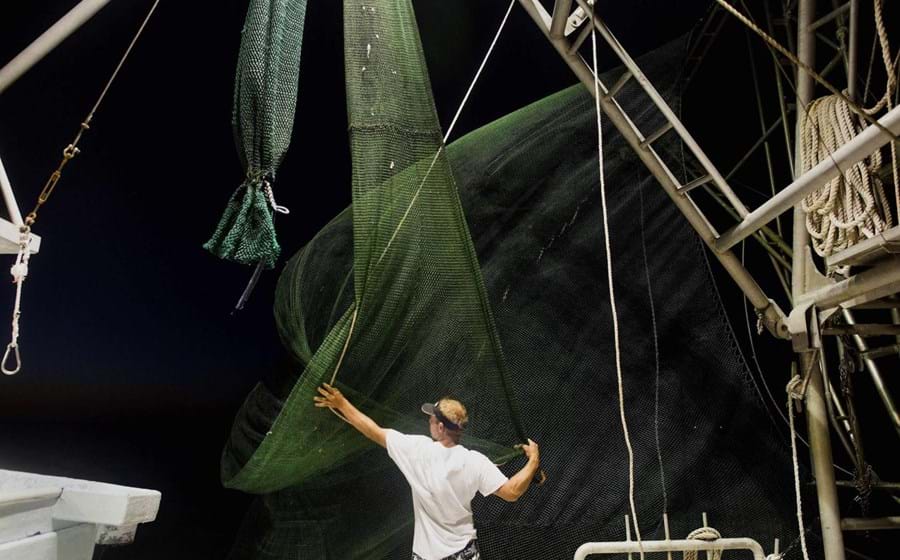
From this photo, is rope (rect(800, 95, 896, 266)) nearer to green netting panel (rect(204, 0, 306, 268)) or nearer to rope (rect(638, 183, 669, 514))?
rope (rect(638, 183, 669, 514))

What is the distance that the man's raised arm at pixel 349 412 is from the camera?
99.7 inches

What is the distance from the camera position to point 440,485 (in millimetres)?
2627

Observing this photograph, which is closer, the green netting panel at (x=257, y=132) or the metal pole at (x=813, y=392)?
the green netting panel at (x=257, y=132)

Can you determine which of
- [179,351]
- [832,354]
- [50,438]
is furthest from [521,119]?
[50,438]

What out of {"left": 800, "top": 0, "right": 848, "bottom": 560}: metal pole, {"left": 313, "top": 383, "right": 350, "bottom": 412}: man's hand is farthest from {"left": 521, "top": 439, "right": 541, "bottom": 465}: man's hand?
{"left": 800, "top": 0, "right": 848, "bottom": 560}: metal pole

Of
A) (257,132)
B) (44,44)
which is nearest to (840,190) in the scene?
(257,132)

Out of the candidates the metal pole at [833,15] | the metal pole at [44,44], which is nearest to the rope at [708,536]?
the metal pole at [833,15]

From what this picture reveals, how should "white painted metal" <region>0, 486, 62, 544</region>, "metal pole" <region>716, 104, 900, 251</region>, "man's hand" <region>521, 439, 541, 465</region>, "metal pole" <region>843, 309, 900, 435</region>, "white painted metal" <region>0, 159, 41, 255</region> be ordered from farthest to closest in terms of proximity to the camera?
1. "metal pole" <region>843, 309, 900, 435</region>
2. "man's hand" <region>521, 439, 541, 465</region>
3. "white painted metal" <region>0, 159, 41, 255</region>
4. "metal pole" <region>716, 104, 900, 251</region>
5. "white painted metal" <region>0, 486, 62, 544</region>

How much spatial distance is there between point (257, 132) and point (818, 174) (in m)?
2.01

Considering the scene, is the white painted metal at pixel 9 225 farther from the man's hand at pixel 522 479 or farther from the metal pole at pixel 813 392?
the metal pole at pixel 813 392

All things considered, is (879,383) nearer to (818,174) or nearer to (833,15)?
(818,174)

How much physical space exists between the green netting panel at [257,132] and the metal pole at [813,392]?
2.10 meters

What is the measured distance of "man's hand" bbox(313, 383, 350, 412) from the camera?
2.53 m

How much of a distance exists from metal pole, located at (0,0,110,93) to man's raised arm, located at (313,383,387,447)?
4.64ft
